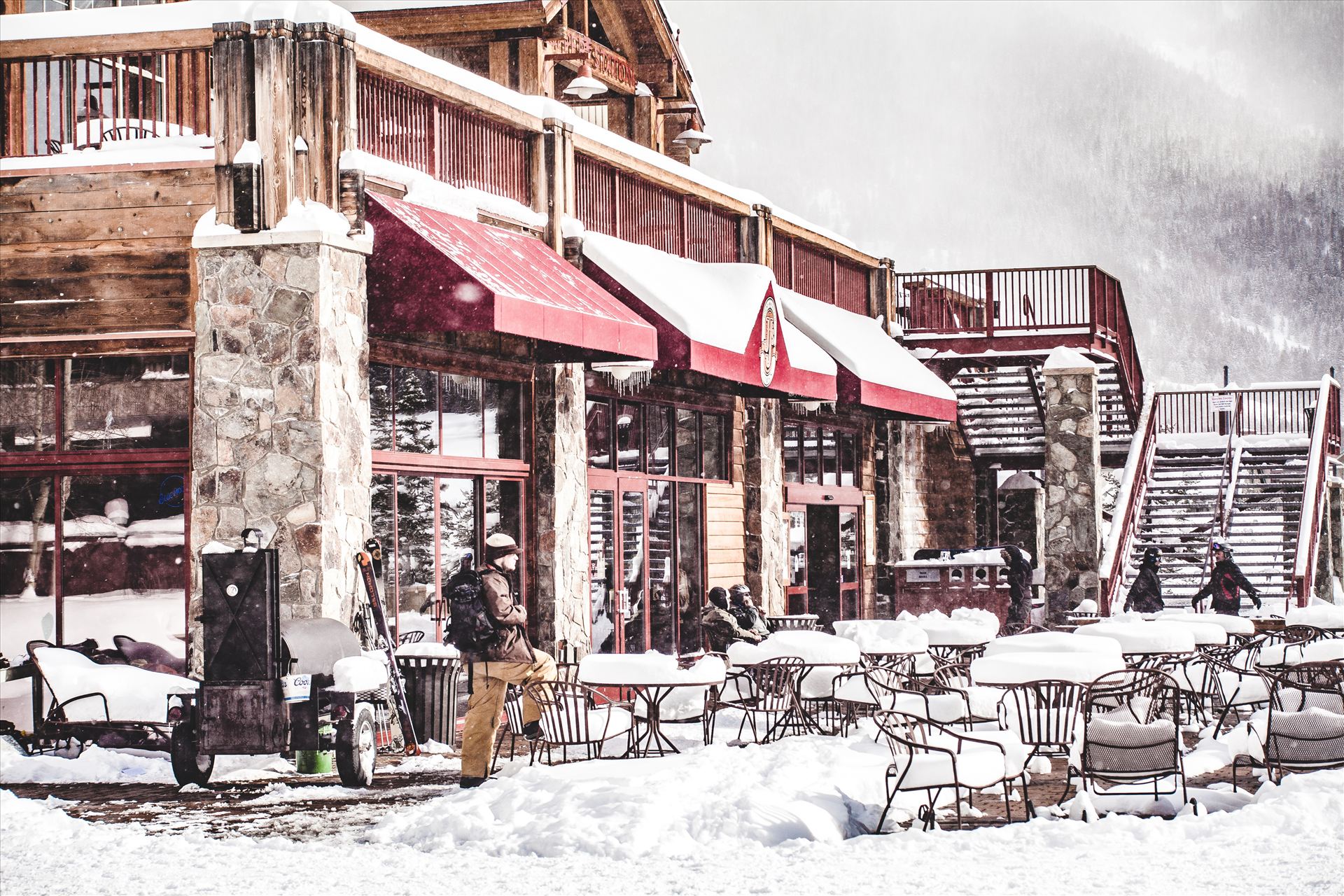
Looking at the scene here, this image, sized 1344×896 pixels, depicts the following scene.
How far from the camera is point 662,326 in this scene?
49.5 feet

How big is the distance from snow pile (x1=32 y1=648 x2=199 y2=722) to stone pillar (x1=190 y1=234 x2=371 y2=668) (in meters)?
0.82

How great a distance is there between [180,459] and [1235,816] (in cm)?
824

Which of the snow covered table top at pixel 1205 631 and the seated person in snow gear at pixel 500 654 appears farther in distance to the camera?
the snow covered table top at pixel 1205 631

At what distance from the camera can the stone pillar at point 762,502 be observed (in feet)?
66.4

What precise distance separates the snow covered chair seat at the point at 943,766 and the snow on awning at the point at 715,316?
257 inches

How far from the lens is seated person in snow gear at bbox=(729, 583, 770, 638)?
15.9 metres

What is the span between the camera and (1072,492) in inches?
915

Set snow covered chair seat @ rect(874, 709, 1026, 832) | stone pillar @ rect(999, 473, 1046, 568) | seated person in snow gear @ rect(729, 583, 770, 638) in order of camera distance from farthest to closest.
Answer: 1. stone pillar @ rect(999, 473, 1046, 568)
2. seated person in snow gear @ rect(729, 583, 770, 638)
3. snow covered chair seat @ rect(874, 709, 1026, 832)

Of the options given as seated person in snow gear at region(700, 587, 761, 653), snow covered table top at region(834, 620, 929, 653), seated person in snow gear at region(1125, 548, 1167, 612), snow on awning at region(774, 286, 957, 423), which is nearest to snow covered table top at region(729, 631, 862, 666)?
snow covered table top at region(834, 620, 929, 653)

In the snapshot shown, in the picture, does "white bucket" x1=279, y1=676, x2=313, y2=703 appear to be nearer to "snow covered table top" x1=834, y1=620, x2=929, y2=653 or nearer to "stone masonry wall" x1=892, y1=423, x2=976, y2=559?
"snow covered table top" x1=834, y1=620, x2=929, y2=653

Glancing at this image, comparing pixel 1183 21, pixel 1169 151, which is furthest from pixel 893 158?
pixel 1183 21

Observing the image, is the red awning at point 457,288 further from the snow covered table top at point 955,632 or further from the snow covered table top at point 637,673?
the snow covered table top at point 955,632

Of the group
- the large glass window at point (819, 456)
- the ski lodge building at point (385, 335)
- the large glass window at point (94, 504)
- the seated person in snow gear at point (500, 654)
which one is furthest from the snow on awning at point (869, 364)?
the seated person in snow gear at point (500, 654)

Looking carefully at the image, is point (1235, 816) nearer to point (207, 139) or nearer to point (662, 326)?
point (662, 326)
